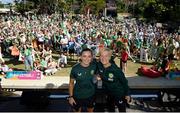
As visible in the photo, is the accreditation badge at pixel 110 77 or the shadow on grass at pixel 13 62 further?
the shadow on grass at pixel 13 62

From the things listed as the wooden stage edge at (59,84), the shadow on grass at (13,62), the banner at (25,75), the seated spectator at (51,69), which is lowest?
the shadow on grass at (13,62)

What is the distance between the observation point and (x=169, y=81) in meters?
10.4

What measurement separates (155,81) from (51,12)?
54.4 metres

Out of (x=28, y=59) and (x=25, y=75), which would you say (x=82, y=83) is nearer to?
(x=25, y=75)

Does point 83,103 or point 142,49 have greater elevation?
point 83,103

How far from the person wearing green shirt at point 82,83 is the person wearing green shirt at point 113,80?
0.22 metres

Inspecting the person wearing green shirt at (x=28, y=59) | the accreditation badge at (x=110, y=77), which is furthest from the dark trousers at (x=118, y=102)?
the person wearing green shirt at (x=28, y=59)

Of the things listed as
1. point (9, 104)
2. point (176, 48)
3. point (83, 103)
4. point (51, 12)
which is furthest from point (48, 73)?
point (51, 12)

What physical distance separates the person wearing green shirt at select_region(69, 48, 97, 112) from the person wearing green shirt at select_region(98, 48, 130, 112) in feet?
0.71

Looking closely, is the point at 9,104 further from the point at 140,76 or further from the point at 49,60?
the point at 49,60

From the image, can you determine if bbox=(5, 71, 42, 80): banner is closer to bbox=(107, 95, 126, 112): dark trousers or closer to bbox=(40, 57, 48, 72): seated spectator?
bbox=(107, 95, 126, 112): dark trousers

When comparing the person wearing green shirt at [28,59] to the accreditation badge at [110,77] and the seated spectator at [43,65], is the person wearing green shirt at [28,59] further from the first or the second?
the accreditation badge at [110,77]

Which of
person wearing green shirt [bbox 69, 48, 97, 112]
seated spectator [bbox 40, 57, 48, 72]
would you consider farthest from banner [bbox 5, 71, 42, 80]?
seated spectator [bbox 40, 57, 48, 72]

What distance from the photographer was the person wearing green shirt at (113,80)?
259 inches
